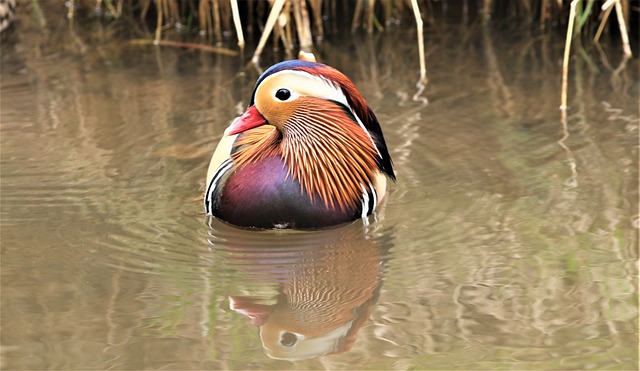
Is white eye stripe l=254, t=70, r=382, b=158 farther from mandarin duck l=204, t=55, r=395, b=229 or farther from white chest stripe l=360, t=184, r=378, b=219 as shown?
white chest stripe l=360, t=184, r=378, b=219

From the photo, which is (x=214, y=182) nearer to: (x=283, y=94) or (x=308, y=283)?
(x=283, y=94)

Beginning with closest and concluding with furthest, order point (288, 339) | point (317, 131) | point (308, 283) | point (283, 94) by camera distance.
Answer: point (288, 339) → point (308, 283) → point (283, 94) → point (317, 131)

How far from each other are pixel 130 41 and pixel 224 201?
3.16m

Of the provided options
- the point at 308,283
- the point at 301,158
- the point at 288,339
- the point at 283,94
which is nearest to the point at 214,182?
the point at 301,158

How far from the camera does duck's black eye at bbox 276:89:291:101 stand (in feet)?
14.7

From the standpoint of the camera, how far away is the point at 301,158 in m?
4.59

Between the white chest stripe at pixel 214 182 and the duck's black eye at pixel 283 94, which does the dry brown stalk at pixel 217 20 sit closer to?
the white chest stripe at pixel 214 182

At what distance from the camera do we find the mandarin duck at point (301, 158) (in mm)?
4488

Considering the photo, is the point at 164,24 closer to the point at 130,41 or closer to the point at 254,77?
the point at 130,41

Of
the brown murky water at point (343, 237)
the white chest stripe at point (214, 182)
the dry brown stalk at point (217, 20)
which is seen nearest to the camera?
the brown murky water at point (343, 237)

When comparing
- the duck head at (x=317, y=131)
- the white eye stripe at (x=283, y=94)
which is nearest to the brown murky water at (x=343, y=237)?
the duck head at (x=317, y=131)

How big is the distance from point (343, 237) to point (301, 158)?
366 mm

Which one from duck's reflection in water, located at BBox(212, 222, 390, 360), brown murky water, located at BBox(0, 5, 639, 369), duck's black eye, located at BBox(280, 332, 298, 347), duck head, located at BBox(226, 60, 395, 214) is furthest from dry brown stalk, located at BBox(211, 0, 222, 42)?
duck's black eye, located at BBox(280, 332, 298, 347)

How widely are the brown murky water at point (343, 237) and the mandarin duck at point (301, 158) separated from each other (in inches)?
4.2
